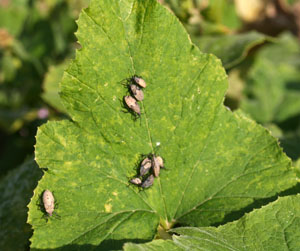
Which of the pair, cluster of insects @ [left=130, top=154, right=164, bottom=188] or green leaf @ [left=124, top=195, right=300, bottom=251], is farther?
cluster of insects @ [left=130, top=154, right=164, bottom=188]

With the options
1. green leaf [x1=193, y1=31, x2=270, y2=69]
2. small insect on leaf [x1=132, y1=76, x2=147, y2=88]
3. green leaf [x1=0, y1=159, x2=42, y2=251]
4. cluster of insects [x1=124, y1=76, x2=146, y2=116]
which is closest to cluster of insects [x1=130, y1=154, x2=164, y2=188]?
cluster of insects [x1=124, y1=76, x2=146, y2=116]

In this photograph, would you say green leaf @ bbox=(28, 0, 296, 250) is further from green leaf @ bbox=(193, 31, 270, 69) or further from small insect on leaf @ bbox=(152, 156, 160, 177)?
green leaf @ bbox=(193, 31, 270, 69)

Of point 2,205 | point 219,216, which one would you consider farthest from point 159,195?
point 2,205

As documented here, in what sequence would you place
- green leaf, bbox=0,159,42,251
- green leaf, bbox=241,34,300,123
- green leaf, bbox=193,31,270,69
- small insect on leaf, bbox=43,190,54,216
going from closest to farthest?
small insect on leaf, bbox=43,190,54,216 < green leaf, bbox=0,159,42,251 < green leaf, bbox=193,31,270,69 < green leaf, bbox=241,34,300,123

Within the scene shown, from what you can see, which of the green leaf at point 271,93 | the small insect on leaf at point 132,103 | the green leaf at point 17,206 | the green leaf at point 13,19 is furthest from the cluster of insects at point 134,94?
the green leaf at point 13,19

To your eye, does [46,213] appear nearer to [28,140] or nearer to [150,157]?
[150,157]

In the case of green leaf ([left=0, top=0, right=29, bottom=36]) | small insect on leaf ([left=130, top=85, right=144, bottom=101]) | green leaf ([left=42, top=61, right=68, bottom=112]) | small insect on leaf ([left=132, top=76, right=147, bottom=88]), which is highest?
green leaf ([left=0, top=0, right=29, bottom=36])

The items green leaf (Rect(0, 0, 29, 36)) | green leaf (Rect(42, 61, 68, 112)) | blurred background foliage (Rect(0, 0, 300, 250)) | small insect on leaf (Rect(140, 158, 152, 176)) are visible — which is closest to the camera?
small insect on leaf (Rect(140, 158, 152, 176))
